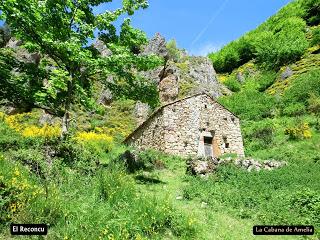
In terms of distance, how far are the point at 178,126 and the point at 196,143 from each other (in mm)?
1762

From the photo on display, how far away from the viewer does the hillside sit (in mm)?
8883

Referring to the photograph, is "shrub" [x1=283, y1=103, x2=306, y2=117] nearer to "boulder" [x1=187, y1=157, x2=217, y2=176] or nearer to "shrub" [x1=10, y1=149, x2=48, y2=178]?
"boulder" [x1=187, y1=157, x2=217, y2=176]

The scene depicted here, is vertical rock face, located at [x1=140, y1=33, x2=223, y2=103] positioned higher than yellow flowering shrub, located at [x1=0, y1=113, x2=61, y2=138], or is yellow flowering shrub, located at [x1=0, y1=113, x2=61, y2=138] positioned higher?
vertical rock face, located at [x1=140, y1=33, x2=223, y2=103]

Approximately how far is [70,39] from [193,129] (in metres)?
13.8

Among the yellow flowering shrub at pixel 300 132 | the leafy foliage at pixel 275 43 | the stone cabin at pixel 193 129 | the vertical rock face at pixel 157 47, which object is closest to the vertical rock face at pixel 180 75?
the vertical rock face at pixel 157 47

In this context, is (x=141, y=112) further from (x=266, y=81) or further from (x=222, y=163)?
(x=266, y=81)

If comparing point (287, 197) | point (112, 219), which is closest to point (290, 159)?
point (287, 197)

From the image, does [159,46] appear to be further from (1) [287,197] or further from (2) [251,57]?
Answer: (1) [287,197]

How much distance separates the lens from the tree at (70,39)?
14.6 metres

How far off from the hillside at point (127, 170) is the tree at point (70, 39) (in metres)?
0.10

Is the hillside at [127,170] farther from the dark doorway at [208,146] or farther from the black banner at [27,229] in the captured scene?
the dark doorway at [208,146]

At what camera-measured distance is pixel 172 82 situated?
128ft

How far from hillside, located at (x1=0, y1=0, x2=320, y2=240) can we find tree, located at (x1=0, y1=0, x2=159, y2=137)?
101 mm

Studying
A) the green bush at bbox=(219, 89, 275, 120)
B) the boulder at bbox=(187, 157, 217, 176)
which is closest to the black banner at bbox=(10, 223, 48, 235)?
the boulder at bbox=(187, 157, 217, 176)
